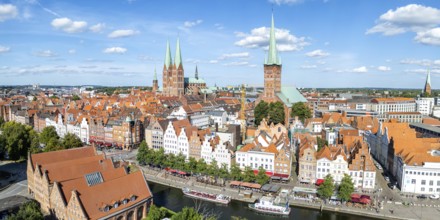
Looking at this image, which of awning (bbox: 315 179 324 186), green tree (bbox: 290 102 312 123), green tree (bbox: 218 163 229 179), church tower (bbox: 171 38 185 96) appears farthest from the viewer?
church tower (bbox: 171 38 185 96)

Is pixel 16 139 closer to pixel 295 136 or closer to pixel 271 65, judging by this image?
pixel 295 136

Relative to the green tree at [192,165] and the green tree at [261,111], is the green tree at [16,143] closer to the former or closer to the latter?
the green tree at [192,165]

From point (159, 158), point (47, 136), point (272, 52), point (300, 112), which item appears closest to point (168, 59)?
point (272, 52)

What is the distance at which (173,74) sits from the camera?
179m

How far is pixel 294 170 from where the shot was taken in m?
69.9

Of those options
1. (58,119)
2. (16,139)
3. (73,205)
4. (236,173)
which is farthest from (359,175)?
(58,119)

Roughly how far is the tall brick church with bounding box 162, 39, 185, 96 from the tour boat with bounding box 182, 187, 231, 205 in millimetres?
118845

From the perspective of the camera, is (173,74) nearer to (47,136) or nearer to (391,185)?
(47,136)

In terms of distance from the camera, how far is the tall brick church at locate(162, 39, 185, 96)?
17662 cm

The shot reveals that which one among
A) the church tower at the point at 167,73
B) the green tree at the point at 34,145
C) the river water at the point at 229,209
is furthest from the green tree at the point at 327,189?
the church tower at the point at 167,73

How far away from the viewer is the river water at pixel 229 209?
50531 millimetres

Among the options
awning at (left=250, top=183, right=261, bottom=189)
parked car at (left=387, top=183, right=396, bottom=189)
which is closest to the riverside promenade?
awning at (left=250, top=183, right=261, bottom=189)

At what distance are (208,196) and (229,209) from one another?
4.98 m

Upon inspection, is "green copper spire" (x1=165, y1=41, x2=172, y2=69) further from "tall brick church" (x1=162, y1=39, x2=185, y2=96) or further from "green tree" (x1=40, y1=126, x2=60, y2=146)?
"green tree" (x1=40, y1=126, x2=60, y2=146)
